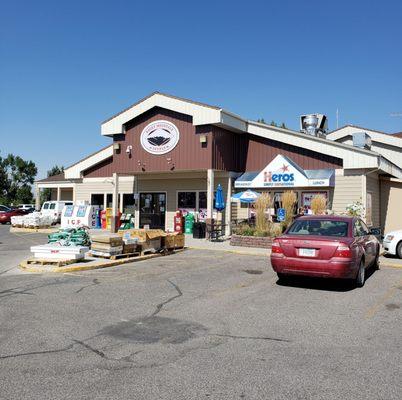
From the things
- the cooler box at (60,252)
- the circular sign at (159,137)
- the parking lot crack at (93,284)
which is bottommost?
the parking lot crack at (93,284)

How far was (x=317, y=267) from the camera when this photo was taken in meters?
8.67

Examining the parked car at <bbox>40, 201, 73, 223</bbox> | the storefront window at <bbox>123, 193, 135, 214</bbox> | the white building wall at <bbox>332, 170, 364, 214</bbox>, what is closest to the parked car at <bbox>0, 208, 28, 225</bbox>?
the parked car at <bbox>40, 201, 73, 223</bbox>

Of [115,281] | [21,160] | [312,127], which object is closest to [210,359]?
[115,281]

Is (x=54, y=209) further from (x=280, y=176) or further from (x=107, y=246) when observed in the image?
(x=107, y=246)

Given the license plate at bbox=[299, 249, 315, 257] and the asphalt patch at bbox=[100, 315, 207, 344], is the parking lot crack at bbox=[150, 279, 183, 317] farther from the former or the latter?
the license plate at bbox=[299, 249, 315, 257]

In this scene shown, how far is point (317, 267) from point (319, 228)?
109cm

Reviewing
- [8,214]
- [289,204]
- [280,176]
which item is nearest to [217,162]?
[280,176]

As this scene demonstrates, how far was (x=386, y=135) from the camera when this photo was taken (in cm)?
2792

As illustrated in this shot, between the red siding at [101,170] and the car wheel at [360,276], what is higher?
the red siding at [101,170]

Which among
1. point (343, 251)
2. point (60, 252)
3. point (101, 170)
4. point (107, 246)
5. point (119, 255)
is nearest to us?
point (343, 251)

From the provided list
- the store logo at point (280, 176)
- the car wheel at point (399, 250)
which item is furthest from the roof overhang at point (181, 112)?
the car wheel at point (399, 250)

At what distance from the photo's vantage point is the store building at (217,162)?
18.6 m

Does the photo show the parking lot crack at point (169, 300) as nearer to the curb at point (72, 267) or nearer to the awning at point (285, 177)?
the curb at point (72, 267)

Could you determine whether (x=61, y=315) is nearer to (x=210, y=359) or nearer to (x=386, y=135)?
(x=210, y=359)
